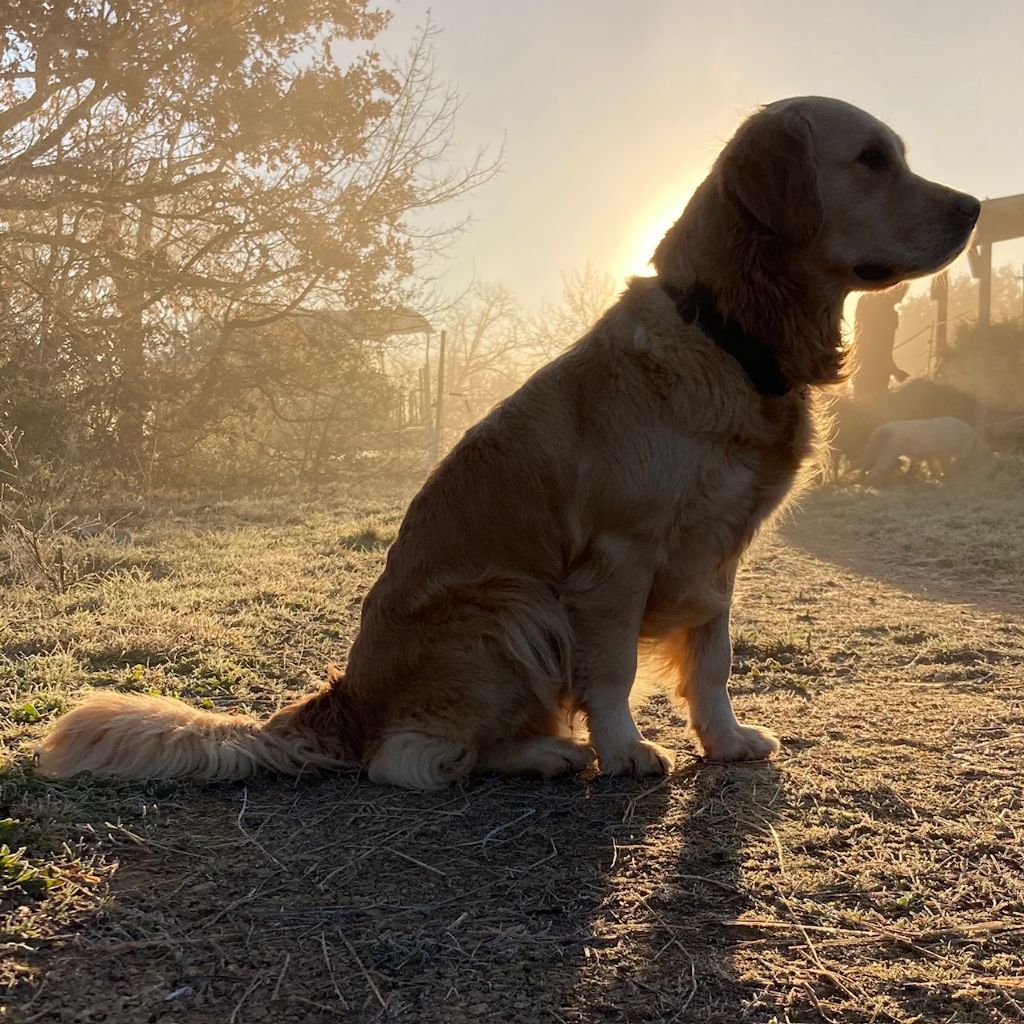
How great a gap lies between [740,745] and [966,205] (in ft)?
6.33

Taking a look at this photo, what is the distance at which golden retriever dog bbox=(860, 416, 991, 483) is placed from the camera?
13094 mm

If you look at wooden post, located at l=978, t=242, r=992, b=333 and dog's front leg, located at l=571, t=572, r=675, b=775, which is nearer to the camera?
dog's front leg, located at l=571, t=572, r=675, b=775

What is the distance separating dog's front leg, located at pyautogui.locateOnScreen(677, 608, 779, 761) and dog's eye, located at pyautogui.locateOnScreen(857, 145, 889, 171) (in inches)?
61.7

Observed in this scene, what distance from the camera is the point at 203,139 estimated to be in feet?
42.4

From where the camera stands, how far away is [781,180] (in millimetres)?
2809

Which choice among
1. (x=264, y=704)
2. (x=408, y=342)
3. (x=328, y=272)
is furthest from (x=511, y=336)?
(x=264, y=704)

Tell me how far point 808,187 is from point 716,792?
6.28 feet

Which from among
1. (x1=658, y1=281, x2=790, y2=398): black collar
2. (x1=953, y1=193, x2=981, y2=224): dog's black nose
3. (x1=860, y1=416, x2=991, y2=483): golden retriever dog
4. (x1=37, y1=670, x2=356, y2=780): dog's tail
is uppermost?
(x1=953, y1=193, x2=981, y2=224): dog's black nose

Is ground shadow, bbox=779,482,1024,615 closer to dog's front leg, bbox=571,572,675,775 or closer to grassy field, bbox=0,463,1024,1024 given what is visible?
grassy field, bbox=0,463,1024,1024

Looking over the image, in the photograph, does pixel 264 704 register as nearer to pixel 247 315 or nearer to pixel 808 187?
pixel 808 187

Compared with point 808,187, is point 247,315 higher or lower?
higher

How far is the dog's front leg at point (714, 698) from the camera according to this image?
2891 mm

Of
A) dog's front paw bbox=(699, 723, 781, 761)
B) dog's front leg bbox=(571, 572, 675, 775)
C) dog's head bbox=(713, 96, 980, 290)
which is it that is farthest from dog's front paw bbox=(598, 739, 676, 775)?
dog's head bbox=(713, 96, 980, 290)

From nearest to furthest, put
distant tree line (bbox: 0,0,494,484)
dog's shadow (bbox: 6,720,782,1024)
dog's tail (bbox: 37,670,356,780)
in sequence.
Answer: dog's shadow (bbox: 6,720,782,1024), dog's tail (bbox: 37,670,356,780), distant tree line (bbox: 0,0,494,484)
